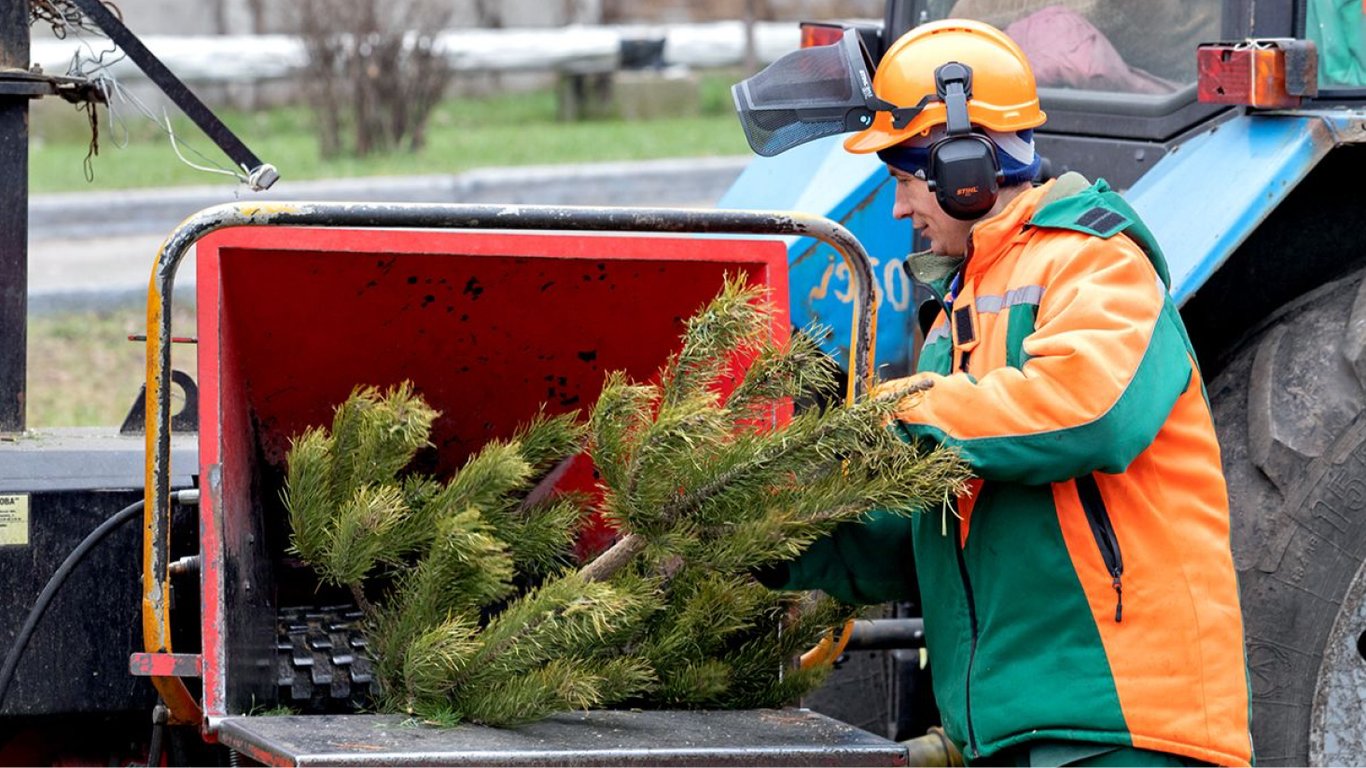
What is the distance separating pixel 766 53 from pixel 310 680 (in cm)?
1382

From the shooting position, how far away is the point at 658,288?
2.87 m

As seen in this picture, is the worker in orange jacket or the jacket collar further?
the jacket collar

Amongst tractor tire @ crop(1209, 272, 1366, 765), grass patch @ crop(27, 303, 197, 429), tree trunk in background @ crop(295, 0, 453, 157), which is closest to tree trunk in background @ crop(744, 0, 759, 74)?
tree trunk in background @ crop(295, 0, 453, 157)

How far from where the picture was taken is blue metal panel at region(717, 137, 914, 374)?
3367mm

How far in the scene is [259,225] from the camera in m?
2.36

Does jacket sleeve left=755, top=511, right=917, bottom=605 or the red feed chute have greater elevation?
the red feed chute

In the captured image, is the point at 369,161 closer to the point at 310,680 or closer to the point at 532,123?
the point at 532,123

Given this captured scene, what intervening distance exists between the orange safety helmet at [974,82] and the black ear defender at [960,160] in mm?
21

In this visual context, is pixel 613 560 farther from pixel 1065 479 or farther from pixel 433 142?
pixel 433 142

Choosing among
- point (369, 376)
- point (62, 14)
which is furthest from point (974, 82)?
point (62, 14)

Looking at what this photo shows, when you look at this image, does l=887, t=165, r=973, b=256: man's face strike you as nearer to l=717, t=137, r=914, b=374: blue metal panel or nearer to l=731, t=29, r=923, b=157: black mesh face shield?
l=731, t=29, r=923, b=157: black mesh face shield

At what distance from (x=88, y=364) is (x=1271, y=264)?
5.31 meters

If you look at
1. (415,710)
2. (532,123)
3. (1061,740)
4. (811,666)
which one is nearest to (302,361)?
(415,710)

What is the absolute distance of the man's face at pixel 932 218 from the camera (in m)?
2.45
